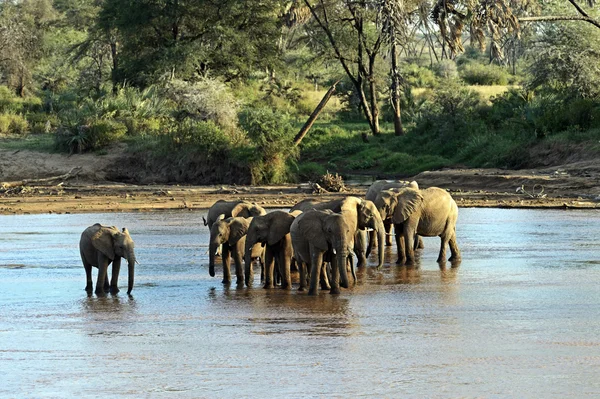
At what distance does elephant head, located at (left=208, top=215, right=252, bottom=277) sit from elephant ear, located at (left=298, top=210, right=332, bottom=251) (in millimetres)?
1214

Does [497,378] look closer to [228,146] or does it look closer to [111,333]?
[111,333]

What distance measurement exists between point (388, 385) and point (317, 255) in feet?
16.0

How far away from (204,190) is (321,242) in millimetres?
18008

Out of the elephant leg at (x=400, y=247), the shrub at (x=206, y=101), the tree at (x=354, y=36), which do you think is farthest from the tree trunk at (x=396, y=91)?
the elephant leg at (x=400, y=247)

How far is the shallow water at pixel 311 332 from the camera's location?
8.69 m

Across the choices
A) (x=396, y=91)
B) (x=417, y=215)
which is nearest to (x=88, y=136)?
(x=396, y=91)

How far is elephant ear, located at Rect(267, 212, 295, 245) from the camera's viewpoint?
14.0 m

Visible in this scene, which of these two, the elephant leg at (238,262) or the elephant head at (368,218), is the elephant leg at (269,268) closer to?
the elephant leg at (238,262)

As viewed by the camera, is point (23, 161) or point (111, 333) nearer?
point (111, 333)

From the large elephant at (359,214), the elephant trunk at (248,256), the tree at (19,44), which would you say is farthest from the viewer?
the tree at (19,44)

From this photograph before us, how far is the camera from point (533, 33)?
138ft

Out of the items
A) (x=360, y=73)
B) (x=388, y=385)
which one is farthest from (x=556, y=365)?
(x=360, y=73)

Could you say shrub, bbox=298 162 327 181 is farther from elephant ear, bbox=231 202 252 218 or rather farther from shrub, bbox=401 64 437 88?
shrub, bbox=401 64 437 88

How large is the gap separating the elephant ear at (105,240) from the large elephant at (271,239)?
1688mm
